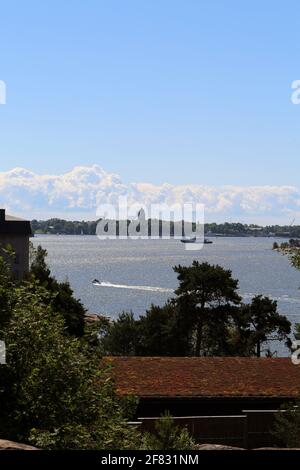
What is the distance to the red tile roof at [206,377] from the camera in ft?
96.6

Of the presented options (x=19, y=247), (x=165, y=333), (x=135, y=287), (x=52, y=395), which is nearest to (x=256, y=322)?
(x=165, y=333)

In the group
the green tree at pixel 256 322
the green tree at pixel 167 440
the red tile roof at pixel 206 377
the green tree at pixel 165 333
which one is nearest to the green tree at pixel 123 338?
the green tree at pixel 165 333

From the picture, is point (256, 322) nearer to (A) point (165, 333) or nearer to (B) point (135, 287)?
(A) point (165, 333)

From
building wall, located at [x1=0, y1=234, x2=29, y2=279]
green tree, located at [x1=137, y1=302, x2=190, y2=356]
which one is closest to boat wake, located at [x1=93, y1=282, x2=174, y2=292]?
building wall, located at [x1=0, y1=234, x2=29, y2=279]

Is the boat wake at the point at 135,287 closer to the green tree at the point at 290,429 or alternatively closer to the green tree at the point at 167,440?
the green tree at the point at 290,429

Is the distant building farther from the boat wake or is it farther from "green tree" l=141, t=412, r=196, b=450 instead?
"green tree" l=141, t=412, r=196, b=450

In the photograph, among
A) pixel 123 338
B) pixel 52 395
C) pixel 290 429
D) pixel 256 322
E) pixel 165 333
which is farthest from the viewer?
pixel 123 338

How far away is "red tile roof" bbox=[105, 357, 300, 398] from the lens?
2945 cm

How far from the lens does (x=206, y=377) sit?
103 feet

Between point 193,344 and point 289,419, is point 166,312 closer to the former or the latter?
point 193,344
